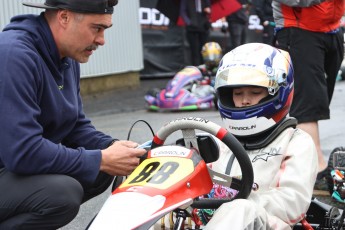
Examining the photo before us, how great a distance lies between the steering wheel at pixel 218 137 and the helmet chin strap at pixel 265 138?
410 mm

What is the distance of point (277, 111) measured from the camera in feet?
10.6

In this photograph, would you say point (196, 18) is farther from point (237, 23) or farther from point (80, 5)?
point (80, 5)

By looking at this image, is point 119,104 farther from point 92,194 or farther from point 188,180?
point 188,180

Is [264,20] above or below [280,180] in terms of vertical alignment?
below

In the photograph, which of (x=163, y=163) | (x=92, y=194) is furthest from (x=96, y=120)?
(x=163, y=163)

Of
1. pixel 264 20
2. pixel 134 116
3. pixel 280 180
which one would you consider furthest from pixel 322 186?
pixel 264 20

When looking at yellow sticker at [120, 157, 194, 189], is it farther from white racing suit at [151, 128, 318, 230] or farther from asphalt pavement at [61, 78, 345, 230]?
asphalt pavement at [61, 78, 345, 230]

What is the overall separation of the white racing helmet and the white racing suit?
0.37 feet

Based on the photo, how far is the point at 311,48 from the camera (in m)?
4.63

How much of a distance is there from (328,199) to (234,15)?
339 inches

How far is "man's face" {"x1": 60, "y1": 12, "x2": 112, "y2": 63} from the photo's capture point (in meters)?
2.97

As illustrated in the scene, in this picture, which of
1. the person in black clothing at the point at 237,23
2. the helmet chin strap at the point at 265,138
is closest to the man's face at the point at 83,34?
the helmet chin strap at the point at 265,138

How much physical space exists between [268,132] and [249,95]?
20 centimetres


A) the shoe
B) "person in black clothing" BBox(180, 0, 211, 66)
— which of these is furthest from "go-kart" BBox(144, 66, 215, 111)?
the shoe
